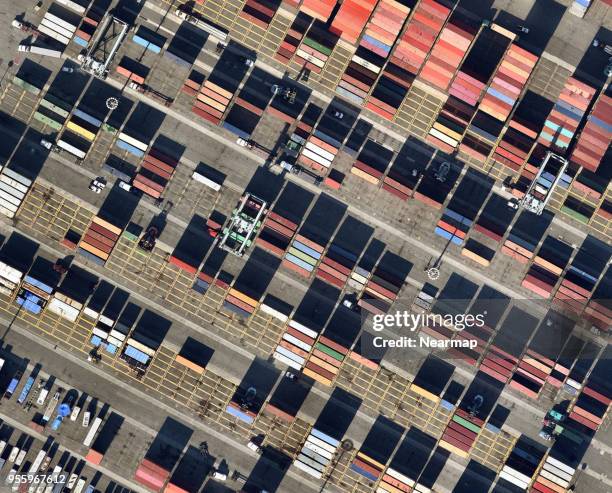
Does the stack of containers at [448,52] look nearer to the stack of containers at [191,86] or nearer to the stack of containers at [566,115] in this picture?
the stack of containers at [566,115]

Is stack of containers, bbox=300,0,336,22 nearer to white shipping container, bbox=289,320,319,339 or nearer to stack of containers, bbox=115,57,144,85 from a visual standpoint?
stack of containers, bbox=115,57,144,85

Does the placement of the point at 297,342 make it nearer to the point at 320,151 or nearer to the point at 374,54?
the point at 320,151

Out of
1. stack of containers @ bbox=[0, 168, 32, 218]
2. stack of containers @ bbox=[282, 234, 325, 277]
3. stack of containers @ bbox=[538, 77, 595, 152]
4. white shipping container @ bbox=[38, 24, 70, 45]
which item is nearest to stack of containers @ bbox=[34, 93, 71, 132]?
white shipping container @ bbox=[38, 24, 70, 45]

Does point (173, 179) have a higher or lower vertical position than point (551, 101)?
lower

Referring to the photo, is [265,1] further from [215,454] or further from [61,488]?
[61,488]

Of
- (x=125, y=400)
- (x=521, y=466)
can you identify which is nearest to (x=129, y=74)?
(x=125, y=400)

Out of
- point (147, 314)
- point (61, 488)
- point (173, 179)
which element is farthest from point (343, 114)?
point (61, 488)
